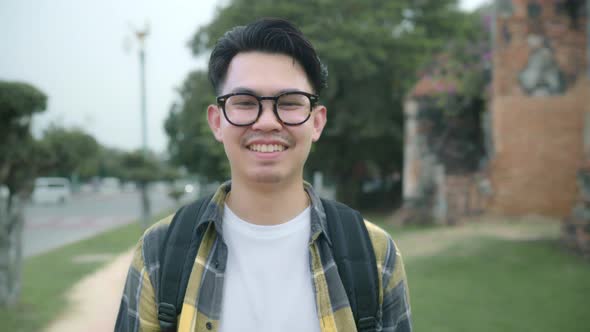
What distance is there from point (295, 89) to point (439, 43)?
15788 millimetres

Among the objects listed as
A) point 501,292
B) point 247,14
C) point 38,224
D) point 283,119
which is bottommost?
point 38,224

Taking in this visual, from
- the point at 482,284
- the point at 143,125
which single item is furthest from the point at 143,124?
the point at 482,284

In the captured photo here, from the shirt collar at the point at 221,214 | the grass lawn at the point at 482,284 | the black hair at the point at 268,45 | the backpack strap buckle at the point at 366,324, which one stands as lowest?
the grass lawn at the point at 482,284

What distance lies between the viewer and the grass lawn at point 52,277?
21.5 feet

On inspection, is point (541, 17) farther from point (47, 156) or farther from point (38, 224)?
point (38, 224)

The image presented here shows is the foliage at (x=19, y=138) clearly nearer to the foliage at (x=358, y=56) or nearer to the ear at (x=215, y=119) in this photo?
the ear at (x=215, y=119)

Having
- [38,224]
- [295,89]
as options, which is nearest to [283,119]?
[295,89]

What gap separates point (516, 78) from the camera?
36.6ft

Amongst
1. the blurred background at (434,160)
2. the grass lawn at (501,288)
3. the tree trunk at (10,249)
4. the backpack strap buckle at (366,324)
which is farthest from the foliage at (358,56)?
the backpack strap buckle at (366,324)

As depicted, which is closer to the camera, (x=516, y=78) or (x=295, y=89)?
(x=295, y=89)

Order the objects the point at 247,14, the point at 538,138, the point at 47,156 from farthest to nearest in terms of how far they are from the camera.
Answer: the point at 247,14, the point at 538,138, the point at 47,156

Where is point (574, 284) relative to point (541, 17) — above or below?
below

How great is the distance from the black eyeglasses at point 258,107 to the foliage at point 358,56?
41.6 feet

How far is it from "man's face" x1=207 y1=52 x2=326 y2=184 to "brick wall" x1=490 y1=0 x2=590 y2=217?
33.5 ft
